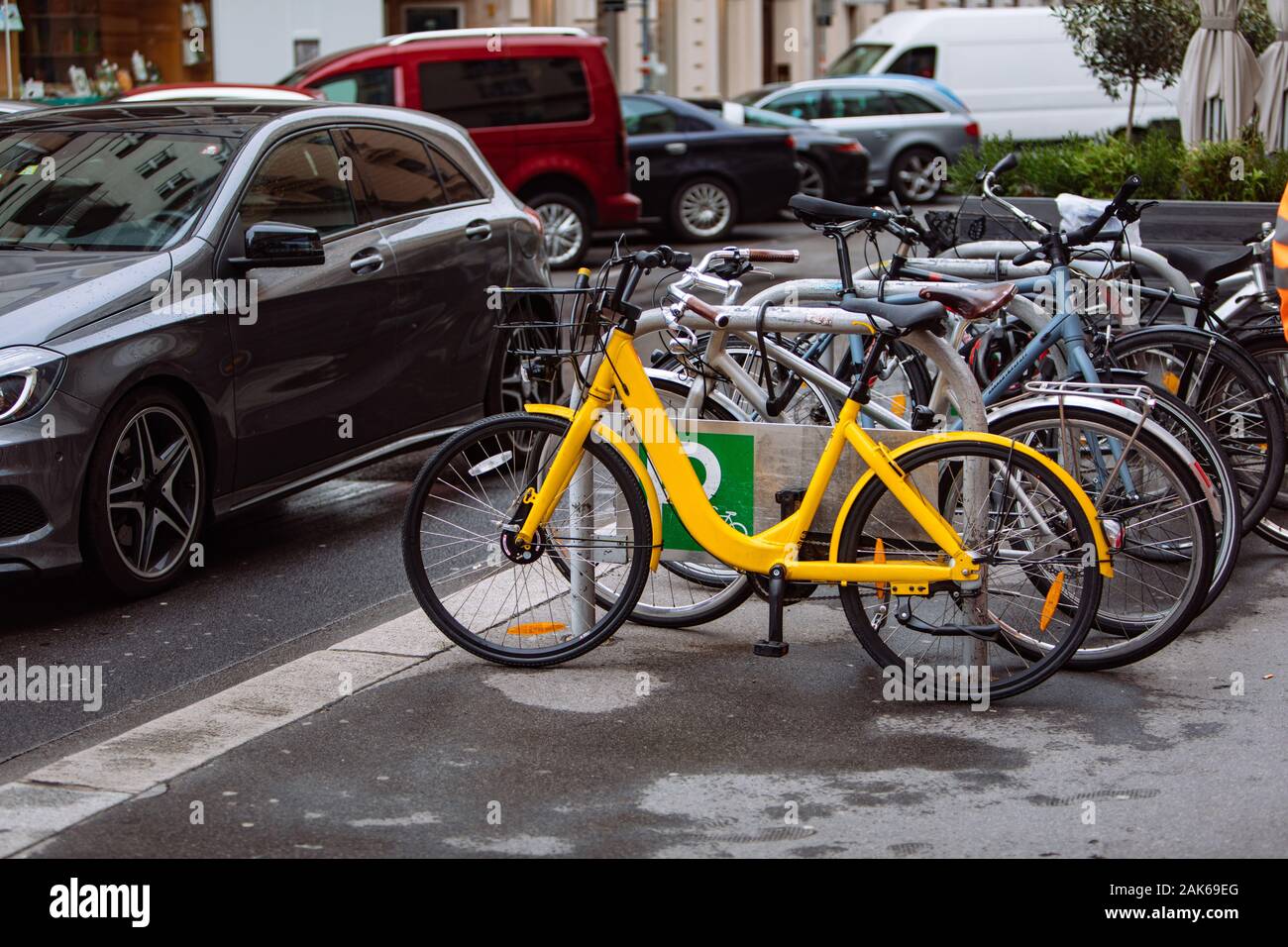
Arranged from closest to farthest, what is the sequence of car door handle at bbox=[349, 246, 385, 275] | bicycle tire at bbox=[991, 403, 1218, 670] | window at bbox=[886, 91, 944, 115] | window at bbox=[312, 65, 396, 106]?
1. bicycle tire at bbox=[991, 403, 1218, 670]
2. car door handle at bbox=[349, 246, 385, 275]
3. window at bbox=[312, 65, 396, 106]
4. window at bbox=[886, 91, 944, 115]

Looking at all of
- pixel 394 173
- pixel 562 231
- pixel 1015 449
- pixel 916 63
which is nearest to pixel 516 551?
pixel 1015 449

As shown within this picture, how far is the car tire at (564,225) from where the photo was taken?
57.3 ft

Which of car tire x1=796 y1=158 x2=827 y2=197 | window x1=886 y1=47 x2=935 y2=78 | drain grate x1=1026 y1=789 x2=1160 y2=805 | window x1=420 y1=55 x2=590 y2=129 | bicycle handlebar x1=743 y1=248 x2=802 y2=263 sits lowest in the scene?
drain grate x1=1026 y1=789 x2=1160 y2=805

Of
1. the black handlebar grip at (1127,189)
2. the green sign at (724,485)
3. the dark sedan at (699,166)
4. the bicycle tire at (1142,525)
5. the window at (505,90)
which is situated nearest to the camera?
the bicycle tire at (1142,525)

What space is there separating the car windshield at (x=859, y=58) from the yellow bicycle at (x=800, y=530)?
21.5 m

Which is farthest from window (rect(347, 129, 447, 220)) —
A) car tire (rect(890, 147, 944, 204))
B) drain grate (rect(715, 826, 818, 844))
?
car tire (rect(890, 147, 944, 204))

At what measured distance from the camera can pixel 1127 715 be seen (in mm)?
5062

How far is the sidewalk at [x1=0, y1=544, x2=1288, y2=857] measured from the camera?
421cm

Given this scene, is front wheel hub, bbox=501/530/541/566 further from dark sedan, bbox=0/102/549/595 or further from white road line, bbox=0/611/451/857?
dark sedan, bbox=0/102/549/595

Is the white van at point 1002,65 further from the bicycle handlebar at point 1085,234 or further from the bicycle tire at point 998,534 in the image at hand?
the bicycle tire at point 998,534

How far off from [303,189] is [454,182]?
46.3 inches

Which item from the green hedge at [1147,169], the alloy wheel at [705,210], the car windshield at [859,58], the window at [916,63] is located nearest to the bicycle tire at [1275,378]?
the green hedge at [1147,169]

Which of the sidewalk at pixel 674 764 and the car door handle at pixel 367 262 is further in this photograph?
the car door handle at pixel 367 262
